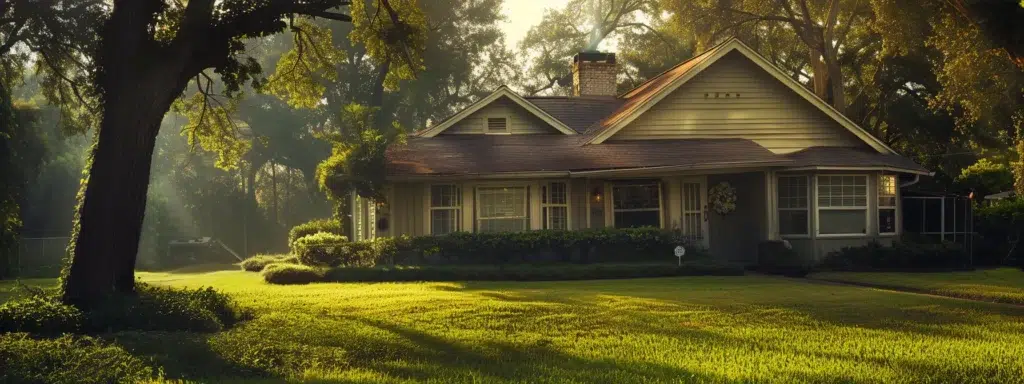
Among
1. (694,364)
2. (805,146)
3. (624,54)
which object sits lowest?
(694,364)

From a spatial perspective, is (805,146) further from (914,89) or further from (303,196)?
(303,196)

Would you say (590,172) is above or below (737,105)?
below

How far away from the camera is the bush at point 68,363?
8.57 m

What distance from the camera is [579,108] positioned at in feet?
98.2

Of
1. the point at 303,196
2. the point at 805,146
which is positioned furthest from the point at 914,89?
the point at 303,196

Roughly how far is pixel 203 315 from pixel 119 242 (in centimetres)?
Answer: 206

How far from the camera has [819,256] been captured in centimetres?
2325

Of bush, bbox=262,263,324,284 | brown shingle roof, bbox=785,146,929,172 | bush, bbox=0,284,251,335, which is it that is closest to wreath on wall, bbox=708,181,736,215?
brown shingle roof, bbox=785,146,929,172

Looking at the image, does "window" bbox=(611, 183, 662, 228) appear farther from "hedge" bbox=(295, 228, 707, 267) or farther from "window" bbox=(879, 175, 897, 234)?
"window" bbox=(879, 175, 897, 234)

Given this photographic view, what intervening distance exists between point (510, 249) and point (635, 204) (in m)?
4.27

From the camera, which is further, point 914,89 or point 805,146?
point 914,89

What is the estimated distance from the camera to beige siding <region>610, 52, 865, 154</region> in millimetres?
26000

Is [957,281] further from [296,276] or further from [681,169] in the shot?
[296,276]

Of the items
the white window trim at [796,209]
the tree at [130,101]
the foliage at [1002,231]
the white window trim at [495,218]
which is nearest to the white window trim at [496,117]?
the white window trim at [495,218]
